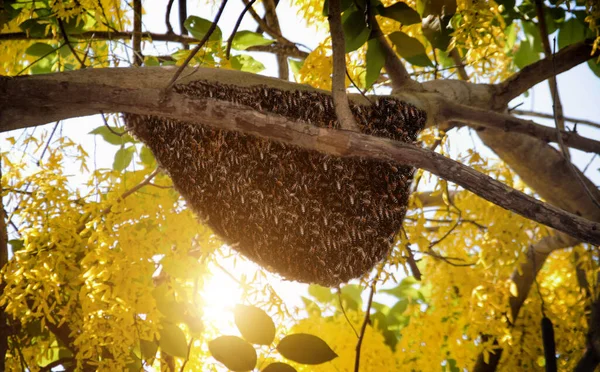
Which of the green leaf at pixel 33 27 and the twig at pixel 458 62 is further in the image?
the twig at pixel 458 62

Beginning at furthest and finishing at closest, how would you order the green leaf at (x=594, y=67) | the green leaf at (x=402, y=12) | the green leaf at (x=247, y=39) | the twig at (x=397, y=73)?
1. the green leaf at (x=594, y=67)
2. the green leaf at (x=247, y=39)
3. the twig at (x=397, y=73)
4. the green leaf at (x=402, y=12)

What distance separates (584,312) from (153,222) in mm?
1435

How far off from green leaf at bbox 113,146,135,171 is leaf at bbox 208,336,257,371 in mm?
907

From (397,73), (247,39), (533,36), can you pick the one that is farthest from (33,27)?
(533,36)

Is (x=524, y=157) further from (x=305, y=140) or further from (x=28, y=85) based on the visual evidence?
(x=28, y=85)

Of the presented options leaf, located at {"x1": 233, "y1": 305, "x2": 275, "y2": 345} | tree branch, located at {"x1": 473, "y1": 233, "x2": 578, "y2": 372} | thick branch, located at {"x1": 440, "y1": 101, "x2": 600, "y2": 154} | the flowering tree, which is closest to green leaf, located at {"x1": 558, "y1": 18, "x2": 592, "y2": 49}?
the flowering tree

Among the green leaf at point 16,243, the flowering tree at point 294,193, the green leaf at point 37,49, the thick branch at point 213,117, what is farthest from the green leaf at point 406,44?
the green leaf at point 16,243

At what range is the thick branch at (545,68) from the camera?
53.1 inches

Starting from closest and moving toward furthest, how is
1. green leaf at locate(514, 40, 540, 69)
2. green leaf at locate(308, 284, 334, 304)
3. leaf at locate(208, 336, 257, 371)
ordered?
leaf at locate(208, 336, 257, 371) < green leaf at locate(308, 284, 334, 304) < green leaf at locate(514, 40, 540, 69)

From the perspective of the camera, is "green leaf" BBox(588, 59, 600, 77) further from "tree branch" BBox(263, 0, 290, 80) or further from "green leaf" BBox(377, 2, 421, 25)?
"tree branch" BBox(263, 0, 290, 80)

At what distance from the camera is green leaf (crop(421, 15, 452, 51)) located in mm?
1283

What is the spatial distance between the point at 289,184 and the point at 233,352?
32cm

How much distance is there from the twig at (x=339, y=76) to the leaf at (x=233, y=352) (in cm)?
42

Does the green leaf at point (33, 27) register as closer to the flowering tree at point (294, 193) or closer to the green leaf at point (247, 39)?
the flowering tree at point (294, 193)
